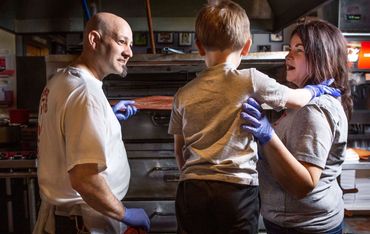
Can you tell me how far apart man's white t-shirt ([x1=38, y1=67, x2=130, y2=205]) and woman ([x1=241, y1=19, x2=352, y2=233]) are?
47 cm

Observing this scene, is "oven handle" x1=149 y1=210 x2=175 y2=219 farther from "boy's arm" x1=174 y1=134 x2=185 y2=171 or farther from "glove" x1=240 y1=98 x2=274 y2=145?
"glove" x1=240 y1=98 x2=274 y2=145

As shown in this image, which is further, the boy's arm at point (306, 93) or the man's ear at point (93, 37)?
the man's ear at point (93, 37)

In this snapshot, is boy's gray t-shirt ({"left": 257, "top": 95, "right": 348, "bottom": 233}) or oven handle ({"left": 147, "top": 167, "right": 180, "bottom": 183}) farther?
oven handle ({"left": 147, "top": 167, "right": 180, "bottom": 183})

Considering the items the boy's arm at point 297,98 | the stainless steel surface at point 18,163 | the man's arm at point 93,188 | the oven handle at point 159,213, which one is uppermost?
the boy's arm at point 297,98

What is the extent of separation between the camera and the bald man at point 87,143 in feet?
3.50

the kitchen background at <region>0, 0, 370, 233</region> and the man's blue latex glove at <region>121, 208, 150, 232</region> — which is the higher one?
the kitchen background at <region>0, 0, 370, 233</region>

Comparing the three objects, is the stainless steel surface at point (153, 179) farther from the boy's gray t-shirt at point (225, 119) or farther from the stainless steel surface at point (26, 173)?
the boy's gray t-shirt at point (225, 119)

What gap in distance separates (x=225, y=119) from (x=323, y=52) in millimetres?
427

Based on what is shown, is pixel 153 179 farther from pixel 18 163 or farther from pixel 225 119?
pixel 225 119

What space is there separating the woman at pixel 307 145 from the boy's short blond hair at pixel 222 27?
0.19 meters

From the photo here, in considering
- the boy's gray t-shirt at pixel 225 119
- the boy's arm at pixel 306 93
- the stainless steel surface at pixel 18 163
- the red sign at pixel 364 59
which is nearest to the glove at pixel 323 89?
the boy's arm at pixel 306 93

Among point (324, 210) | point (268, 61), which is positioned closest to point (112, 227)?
point (324, 210)

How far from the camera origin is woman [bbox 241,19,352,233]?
101 centimetres

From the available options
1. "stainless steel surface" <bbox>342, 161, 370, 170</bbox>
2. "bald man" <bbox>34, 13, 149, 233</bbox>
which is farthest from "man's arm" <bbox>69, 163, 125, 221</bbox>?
"stainless steel surface" <bbox>342, 161, 370, 170</bbox>
